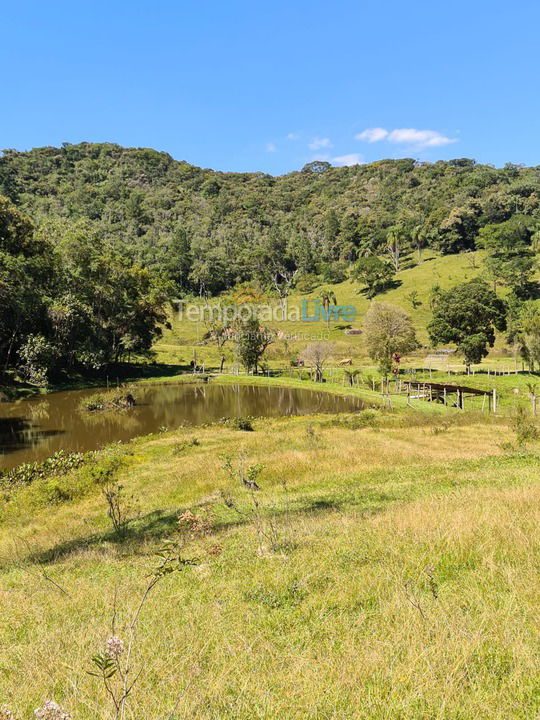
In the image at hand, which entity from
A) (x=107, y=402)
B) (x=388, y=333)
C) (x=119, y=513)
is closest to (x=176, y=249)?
(x=388, y=333)

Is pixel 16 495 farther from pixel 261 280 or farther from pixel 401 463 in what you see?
pixel 261 280

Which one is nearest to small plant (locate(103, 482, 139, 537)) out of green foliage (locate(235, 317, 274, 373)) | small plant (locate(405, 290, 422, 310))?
green foliage (locate(235, 317, 274, 373))

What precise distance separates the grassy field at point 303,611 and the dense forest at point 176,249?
4382cm

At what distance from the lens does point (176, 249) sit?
14225cm

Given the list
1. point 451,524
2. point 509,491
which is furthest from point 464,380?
point 451,524

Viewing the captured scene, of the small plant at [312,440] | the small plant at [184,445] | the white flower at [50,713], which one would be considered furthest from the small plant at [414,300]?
the white flower at [50,713]

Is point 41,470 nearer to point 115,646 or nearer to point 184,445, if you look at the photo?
point 184,445

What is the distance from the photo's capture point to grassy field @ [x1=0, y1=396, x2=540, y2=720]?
126 inches

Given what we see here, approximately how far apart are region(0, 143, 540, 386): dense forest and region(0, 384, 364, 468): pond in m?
11.2

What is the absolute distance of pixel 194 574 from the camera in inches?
264

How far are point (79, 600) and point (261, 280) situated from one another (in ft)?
444

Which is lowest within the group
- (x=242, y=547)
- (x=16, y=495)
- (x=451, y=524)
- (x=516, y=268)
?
(x=16, y=495)

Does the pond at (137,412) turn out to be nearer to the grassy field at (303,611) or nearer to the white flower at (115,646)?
the grassy field at (303,611)

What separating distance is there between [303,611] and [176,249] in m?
148
